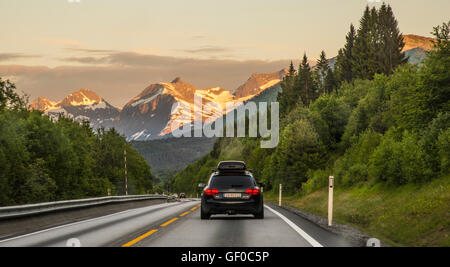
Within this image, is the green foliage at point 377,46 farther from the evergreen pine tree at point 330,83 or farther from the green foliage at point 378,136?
the evergreen pine tree at point 330,83

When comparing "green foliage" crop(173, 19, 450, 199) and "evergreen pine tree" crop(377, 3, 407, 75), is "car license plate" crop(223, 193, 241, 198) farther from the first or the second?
"evergreen pine tree" crop(377, 3, 407, 75)

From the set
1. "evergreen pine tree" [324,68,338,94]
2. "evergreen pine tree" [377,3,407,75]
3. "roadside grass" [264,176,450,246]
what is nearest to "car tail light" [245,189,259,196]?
"roadside grass" [264,176,450,246]

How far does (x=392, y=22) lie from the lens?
347ft

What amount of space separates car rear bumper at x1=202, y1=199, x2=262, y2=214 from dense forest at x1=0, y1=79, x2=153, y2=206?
81.2 feet

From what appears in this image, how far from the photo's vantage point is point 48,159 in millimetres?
73938

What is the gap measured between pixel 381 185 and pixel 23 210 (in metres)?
20.7

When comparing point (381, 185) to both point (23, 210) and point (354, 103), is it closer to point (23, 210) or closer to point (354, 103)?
point (23, 210)

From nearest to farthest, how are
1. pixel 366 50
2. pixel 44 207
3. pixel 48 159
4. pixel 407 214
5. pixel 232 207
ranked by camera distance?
1. pixel 44 207
2. pixel 232 207
3. pixel 407 214
4. pixel 48 159
5. pixel 366 50

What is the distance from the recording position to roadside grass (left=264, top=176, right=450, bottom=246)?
13157 mm

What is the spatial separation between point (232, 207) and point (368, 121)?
53.4 m

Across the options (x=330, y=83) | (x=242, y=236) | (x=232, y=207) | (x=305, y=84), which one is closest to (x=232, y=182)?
(x=232, y=207)

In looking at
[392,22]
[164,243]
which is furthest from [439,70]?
[392,22]

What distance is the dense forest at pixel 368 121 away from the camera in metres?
26.1

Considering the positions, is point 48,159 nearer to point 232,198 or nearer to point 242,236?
point 232,198
